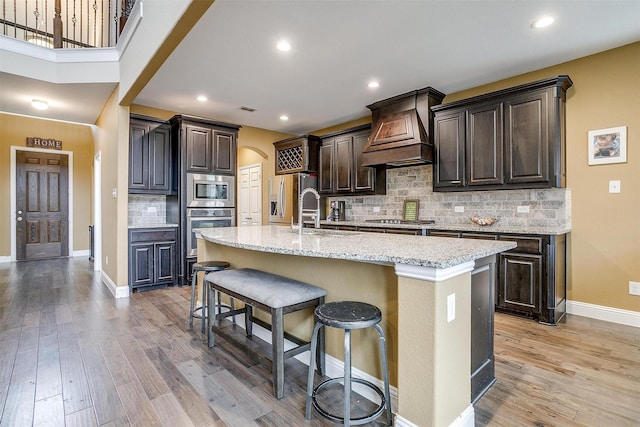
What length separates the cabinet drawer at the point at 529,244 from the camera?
3.06m

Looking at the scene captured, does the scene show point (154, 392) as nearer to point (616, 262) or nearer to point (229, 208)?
point (229, 208)

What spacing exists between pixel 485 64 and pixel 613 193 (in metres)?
1.82

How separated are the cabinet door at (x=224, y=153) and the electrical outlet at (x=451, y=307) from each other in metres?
4.22

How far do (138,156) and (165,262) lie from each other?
5.06 feet

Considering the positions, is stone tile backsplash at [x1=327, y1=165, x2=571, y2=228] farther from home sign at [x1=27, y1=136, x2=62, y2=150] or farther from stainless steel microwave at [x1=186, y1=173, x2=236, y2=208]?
home sign at [x1=27, y1=136, x2=62, y2=150]

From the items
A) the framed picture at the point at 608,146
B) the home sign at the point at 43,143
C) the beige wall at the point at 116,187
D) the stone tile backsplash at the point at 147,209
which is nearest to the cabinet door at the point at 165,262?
the beige wall at the point at 116,187

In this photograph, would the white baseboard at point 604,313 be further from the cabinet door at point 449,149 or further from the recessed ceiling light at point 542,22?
the recessed ceiling light at point 542,22

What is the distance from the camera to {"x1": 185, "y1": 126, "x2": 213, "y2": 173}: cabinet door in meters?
4.65

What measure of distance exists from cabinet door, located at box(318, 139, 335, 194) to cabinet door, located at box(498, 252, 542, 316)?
121 inches

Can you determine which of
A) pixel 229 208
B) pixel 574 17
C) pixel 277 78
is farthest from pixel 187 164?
pixel 574 17

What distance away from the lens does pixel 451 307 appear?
1480 millimetres

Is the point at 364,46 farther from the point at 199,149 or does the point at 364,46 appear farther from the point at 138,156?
the point at 138,156

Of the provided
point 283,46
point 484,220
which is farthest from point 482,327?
point 283,46

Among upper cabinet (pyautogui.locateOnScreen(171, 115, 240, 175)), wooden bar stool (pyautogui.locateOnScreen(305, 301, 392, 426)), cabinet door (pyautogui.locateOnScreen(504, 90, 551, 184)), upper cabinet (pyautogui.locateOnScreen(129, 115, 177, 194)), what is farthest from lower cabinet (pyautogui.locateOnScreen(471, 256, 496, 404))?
upper cabinet (pyautogui.locateOnScreen(129, 115, 177, 194))
